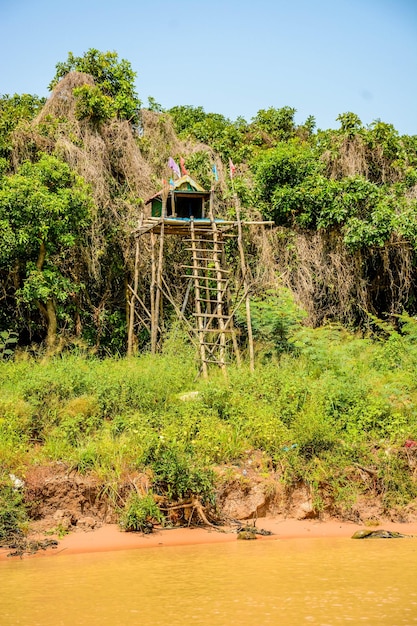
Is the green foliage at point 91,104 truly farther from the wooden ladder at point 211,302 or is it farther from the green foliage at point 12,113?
the wooden ladder at point 211,302

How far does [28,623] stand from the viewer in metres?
5.38

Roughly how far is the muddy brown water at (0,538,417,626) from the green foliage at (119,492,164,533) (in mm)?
540

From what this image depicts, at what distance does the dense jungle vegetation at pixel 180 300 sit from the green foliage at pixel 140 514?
0.25 ft

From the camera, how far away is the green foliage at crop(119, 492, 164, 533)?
8102 millimetres

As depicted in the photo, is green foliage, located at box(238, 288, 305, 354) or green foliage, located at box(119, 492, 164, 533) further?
green foliage, located at box(238, 288, 305, 354)

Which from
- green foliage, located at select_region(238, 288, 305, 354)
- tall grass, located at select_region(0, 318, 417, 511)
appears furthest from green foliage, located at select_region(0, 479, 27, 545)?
green foliage, located at select_region(238, 288, 305, 354)

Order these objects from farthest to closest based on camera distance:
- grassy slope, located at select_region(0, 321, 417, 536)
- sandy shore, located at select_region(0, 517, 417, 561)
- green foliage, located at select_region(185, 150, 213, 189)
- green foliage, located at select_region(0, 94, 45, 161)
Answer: green foliage, located at select_region(185, 150, 213, 189), green foliage, located at select_region(0, 94, 45, 161), grassy slope, located at select_region(0, 321, 417, 536), sandy shore, located at select_region(0, 517, 417, 561)

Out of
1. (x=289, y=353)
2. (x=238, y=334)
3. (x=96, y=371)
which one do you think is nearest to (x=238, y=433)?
(x=96, y=371)

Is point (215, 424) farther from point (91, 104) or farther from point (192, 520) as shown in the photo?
point (91, 104)

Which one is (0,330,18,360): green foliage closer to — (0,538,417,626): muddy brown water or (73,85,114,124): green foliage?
(73,85,114,124): green foliage

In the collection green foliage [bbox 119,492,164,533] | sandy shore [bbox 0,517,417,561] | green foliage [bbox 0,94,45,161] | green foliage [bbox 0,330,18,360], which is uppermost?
green foliage [bbox 0,94,45,161]

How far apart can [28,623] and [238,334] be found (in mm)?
9640

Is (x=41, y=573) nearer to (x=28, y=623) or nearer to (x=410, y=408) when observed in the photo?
(x=28, y=623)

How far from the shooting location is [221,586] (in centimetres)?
623
